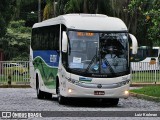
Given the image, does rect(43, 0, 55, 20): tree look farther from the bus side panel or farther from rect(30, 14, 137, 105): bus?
rect(30, 14, 137, 105): bus

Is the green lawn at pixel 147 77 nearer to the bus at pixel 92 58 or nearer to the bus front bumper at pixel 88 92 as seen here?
the bus at pixel 92 58

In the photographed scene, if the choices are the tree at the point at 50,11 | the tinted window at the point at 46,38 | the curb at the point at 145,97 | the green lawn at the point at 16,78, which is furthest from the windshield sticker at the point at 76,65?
the tree at the point at 50,11

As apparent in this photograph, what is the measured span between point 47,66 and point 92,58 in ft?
12.8

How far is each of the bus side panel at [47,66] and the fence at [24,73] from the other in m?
11.7

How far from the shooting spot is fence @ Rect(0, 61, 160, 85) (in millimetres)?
40375

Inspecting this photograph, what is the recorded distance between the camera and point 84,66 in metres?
22.6

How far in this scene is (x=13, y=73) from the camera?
40.6m

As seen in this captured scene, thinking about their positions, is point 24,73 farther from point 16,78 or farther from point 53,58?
point 53,58

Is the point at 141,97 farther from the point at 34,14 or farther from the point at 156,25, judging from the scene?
the point at 34,14

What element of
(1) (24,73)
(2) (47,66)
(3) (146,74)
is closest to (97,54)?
(2) (47,66)

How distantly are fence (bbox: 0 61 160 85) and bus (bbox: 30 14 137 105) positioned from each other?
16.2 meters

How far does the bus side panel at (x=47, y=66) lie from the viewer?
24.9 m

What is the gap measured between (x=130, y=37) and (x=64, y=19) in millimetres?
2614

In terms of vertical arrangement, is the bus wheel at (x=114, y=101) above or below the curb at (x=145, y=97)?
above
